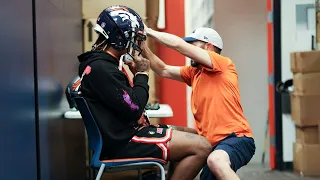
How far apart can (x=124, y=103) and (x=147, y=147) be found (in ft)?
0.82

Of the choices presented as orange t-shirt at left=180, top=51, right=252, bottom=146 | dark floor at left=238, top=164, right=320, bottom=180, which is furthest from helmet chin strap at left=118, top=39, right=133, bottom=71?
dark floor at left=238, top=164, right=320, bottom=180

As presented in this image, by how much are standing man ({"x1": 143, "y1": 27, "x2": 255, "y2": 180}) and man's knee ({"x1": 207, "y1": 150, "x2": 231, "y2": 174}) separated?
5 cm

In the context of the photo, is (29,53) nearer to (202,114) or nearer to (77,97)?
(77,97)

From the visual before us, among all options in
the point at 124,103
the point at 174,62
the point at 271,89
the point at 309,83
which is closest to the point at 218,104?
the point at 124,103

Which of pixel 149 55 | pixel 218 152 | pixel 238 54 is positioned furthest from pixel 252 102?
pixel 218 152

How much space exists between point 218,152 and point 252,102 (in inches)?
104

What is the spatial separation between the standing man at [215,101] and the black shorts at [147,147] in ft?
0.86

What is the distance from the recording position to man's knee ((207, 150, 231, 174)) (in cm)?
180

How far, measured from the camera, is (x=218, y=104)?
209 cm

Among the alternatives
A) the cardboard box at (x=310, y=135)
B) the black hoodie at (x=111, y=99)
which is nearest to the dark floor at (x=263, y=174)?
the cardboard box at (x=310, y=135)

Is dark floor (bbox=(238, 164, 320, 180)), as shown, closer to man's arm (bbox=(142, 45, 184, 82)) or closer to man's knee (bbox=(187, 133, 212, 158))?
man's arm (bbox=(142, 45, 184, 82))

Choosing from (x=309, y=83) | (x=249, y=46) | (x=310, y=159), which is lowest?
(x=310, y=159)

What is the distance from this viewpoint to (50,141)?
196cm

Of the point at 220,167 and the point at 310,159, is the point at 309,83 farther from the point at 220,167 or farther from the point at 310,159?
the point at 220,167
